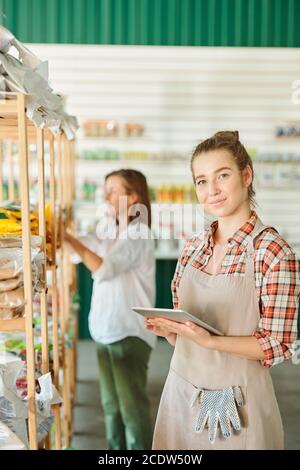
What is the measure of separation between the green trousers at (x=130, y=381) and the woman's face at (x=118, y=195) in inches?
24.6

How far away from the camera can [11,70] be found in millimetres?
1733

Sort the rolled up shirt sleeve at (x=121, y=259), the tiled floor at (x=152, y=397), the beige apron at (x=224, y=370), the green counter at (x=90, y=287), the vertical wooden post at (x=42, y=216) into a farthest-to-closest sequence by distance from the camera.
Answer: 1. the green counter at (x=90, y=287)
2. the tiled floor at (x=152, y=397)
3. the rolled up shirt sleeve at (x=121, y=259)
4. the vertical wooden post at (x=42, y=216)
5. the beige apron at (x=224, y=370)

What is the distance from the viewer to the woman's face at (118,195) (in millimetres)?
3307

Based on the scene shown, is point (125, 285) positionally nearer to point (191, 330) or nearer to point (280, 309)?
point (191, 330)

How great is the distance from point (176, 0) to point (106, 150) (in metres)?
1.37

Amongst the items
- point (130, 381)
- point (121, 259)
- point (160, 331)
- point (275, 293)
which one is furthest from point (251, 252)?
point (130, 381)

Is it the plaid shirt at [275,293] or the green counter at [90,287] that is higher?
the plaid shirt at [275,293]

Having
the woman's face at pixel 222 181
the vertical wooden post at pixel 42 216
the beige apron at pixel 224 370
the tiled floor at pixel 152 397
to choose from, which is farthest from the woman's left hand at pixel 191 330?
the tiled floor at pixel 152 397

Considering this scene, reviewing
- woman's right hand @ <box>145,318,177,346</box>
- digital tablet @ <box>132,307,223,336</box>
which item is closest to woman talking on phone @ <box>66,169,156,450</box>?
woman's right hand @ <box>145,318,177,346</box>

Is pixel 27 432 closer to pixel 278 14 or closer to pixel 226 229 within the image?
pixel 226 229

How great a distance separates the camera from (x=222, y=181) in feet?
6.42

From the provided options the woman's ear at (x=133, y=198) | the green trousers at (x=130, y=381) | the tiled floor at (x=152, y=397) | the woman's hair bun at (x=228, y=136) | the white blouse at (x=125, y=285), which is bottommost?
the tiled floor at (x=152, y=397)

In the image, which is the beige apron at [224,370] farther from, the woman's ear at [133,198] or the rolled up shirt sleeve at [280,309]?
the woman's ear at [133,198]

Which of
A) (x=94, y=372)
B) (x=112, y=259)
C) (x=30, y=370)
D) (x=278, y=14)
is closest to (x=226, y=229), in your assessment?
(x=30, y=370)
